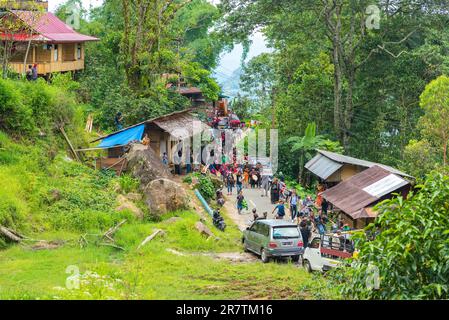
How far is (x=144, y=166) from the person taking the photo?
89.7 ft

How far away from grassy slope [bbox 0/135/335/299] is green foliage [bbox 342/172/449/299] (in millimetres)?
1611

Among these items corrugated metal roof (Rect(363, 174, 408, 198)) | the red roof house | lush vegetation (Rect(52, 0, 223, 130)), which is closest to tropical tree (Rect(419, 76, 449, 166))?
corrugated metal roof (Rect(363, 174, 408, 198))

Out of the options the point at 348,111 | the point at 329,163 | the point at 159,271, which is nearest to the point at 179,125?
the point at 329,163

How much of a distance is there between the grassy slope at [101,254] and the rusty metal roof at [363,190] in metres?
4.02

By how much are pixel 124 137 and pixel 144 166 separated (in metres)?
4.07

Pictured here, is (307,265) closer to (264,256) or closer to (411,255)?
(264,256)

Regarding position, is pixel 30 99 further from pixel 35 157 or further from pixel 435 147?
pixel 435 147

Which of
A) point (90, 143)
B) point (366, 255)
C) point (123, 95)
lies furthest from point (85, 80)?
point (366, 255)

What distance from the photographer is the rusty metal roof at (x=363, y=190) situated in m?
23.4

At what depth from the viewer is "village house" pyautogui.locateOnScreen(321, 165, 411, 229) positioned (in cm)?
2330

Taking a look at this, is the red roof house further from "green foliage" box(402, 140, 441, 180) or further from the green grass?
"green foliage" box(402, 140, 441, 180)
